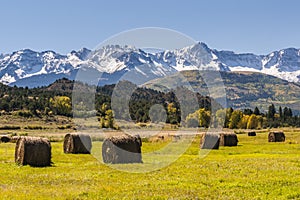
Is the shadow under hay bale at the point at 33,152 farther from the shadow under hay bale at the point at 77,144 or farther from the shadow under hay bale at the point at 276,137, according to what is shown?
the shadow under hay bale at the point at 276,137

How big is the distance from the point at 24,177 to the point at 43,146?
23.0 ft

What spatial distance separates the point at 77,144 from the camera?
44.5 meters

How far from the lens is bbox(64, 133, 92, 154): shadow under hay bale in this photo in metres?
44.3

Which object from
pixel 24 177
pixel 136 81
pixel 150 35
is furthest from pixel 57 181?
pixel 136 81

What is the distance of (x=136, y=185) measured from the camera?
72.4 ft

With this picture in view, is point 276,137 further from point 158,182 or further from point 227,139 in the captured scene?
point 158,182

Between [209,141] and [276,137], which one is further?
[276,137]

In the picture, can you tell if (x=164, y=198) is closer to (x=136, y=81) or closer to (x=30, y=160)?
(x=30, y=160)

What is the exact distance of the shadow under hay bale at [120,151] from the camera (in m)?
33.4

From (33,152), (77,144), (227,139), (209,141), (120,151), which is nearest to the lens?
(33,152)

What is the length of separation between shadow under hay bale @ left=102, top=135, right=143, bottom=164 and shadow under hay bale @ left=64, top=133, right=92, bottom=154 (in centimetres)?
1083

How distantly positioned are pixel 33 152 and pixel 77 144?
13219 mm

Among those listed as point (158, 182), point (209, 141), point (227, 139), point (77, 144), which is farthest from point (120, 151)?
point (227, 139)

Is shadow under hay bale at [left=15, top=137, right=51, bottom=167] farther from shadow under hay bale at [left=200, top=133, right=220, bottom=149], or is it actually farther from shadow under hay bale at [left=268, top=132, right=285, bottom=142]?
shadow under hay bale at [left=268, top=132, right=285, bottom=142]
